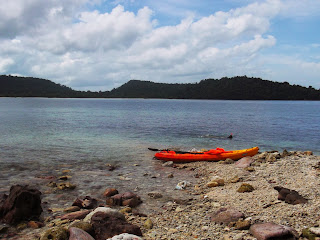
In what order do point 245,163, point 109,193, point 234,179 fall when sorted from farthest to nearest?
1. point 245,163
2. point 234,179
3. point 109,193

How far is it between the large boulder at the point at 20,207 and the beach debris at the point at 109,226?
296 centimetres

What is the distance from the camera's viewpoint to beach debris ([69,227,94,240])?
7.13 m

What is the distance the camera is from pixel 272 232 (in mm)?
6957

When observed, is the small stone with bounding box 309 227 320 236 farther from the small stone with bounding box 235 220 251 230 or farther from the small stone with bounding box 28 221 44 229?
the small stone with bounding box 28 221 44 229

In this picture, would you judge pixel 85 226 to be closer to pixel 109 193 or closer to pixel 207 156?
pixel 109 193

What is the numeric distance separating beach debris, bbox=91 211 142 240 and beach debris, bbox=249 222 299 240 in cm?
327

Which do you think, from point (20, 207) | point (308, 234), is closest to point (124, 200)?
point (20, 207)

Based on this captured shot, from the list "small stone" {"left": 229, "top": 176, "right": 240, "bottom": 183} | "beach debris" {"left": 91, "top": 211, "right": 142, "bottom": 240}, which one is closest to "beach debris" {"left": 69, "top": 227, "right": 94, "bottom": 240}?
"beach debris" {"left": 91, "top": 211, "right": 142, "bottom": 240}

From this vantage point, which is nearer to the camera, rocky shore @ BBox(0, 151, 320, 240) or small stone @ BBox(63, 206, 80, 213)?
rocky shore @ BBox(0, 151, 320, 240)

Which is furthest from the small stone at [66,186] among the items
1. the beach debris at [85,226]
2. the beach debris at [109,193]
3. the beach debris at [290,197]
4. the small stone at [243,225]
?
the beach debris at [290,197]

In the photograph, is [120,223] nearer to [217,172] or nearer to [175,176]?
[175,176]

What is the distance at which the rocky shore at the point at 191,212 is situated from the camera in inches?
297

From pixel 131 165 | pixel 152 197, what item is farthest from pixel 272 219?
pixel 131 165

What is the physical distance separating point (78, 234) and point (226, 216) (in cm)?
454
